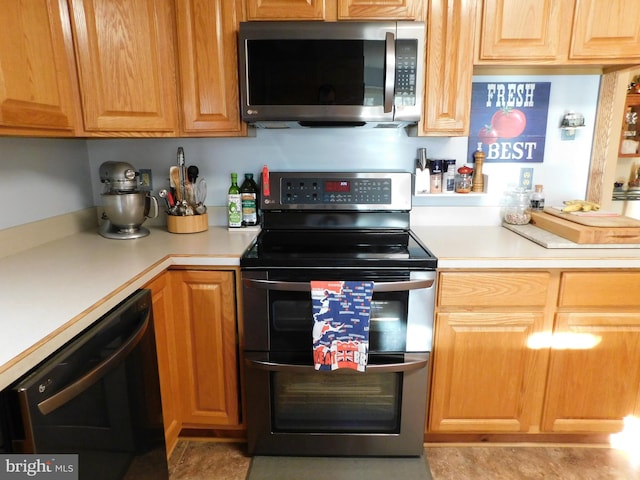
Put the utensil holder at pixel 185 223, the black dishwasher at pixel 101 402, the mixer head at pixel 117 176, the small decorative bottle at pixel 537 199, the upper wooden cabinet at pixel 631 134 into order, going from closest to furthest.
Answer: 1. the black dishwasher at pixel 101 402
2. the mixer head at pixel 117 176
3. the utensil holder at pixel 185 223
4. the small decorative bottle at pixel 537 199
5. the upper wooden cabinet at pixel 631 134

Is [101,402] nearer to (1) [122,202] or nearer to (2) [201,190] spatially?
(1) [122,202]

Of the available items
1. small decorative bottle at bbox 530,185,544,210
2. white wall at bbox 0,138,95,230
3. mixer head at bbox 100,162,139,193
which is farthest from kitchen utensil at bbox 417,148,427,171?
white wall at bbox 0,138,95,230

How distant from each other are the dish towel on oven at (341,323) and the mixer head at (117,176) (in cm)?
95

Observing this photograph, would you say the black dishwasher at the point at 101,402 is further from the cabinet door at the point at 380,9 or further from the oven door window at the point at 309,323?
the cabinet door at the point at 380,9

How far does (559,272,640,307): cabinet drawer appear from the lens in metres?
1.50

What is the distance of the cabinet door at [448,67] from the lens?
5.17 ft

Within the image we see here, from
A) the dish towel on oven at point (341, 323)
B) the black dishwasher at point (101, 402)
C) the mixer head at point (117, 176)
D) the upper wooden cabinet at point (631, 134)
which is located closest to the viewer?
the black dishwasher at point (101, 402)

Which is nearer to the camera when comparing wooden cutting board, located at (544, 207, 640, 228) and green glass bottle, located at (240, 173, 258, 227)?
wooden cutting board, located at (544, 207, 640, 228)

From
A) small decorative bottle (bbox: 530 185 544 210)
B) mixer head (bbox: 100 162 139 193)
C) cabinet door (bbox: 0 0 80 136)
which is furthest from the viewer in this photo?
small decorative bottle (bbox: 530 185 544 210)

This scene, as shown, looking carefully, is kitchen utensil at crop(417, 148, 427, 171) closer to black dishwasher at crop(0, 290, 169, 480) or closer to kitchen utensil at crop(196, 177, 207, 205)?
kitchen utensil at crop(196, 177, 207, 205)

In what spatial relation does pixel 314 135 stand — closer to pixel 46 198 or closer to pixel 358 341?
pixel 358 341

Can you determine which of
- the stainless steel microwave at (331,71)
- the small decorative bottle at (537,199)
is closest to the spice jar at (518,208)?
the small decorative bottle at (537,199)

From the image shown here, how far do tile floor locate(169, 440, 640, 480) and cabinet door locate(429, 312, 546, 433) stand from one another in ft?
0.42

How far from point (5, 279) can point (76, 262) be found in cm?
21
